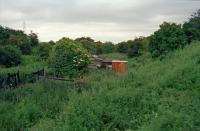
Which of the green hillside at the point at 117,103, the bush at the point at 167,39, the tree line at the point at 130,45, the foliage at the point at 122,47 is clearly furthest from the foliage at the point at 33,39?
the green hillside at the point at 117,103

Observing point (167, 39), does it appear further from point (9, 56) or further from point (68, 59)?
point (9, 56)

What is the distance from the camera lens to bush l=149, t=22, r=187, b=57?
2105 centimetres

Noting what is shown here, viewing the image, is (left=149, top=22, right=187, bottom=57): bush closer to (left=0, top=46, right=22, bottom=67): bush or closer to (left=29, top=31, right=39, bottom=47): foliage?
(left=0, top=46, right=22, bottom=67): bush

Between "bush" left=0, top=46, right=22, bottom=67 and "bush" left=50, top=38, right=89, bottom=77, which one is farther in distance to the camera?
"bush" left=0, top=46, right=22, bottom=67

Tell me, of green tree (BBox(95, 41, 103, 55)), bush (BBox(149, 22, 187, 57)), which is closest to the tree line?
bush (BBox(149, 22, 187, 57))

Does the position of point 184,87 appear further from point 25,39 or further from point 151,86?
point 25,39

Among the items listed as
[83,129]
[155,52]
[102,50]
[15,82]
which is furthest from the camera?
[102,50]

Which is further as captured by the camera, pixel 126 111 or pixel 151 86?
pixel 151 86

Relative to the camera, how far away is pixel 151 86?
13.5m

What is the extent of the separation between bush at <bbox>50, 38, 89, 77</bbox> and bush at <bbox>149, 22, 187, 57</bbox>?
13.6ft

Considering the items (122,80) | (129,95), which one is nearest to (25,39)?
(122,80)

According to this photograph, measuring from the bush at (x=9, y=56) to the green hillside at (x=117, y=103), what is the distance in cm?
1211

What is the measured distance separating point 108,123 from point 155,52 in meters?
10.3

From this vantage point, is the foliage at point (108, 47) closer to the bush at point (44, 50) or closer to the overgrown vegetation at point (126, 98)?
the bush at point (44, 50)
